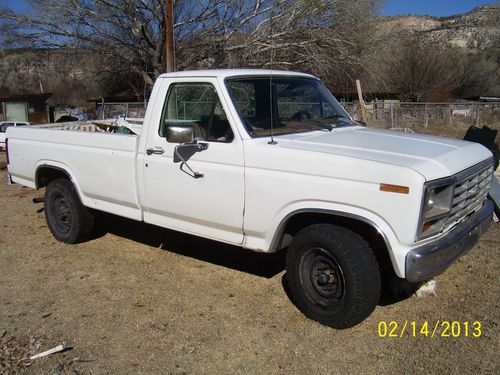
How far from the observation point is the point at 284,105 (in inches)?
184

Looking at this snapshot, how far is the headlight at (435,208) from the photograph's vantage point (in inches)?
125

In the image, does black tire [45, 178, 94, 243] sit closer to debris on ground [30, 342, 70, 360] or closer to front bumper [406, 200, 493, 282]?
debris on ground [30, 342, 70, 360]

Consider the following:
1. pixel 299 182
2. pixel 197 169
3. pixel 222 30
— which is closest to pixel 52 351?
pixel 197 169

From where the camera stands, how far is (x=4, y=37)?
23484 mm

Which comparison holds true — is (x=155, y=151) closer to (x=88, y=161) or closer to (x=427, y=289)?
(x=88, y=161)

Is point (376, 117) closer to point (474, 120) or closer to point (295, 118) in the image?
point (474, 120)

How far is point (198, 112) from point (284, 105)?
0.82 metres

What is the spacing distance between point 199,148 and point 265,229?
91 cm

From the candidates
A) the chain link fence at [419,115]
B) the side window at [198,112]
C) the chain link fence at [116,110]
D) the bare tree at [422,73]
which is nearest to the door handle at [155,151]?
the side window at [198,112]

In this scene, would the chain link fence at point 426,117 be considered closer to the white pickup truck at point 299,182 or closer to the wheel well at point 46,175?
the wheel well at point 46,175

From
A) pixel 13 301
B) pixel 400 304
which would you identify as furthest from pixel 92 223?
pixel 400 304

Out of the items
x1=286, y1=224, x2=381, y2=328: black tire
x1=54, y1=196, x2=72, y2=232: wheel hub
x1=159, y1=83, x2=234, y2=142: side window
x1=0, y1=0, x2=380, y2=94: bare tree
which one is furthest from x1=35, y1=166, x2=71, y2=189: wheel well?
x1=0, y1=0, x2=380, y2=94: bare tree

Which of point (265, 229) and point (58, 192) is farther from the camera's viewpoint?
point (58, 192)
